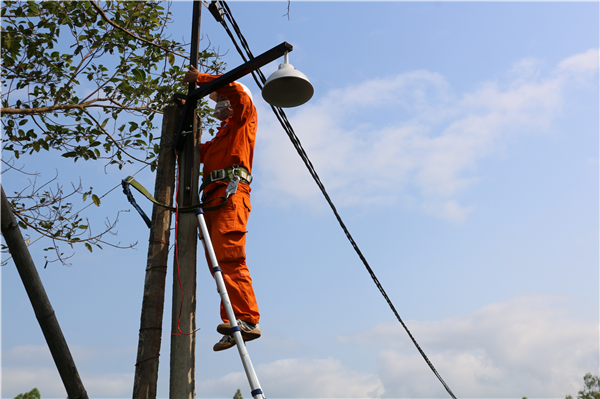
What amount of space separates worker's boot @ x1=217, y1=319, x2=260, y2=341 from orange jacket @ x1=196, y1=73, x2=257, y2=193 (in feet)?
4.22

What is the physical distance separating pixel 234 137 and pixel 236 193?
1.92ft

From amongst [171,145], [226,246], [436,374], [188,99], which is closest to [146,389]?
[226,246]

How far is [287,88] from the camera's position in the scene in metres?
4.20

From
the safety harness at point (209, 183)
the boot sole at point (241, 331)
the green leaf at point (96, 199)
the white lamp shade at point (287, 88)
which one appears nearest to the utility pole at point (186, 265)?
the safety harness at point (209, 183)

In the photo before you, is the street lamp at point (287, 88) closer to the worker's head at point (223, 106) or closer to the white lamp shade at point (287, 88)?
the white lamp shade at point (287, 88)

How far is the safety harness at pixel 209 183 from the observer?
4.25m

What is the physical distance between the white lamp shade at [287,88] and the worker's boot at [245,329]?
72.4 inches

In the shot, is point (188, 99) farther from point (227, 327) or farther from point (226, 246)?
point (227, 327)

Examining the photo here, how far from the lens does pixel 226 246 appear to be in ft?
13.6

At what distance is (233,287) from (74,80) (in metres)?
4.25

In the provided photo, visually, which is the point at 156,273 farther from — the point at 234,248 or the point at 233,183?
the point at 233,183

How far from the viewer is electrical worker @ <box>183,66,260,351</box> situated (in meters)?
3.97

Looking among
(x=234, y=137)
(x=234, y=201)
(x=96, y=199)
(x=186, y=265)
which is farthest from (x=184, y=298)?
(x=96, y=199)

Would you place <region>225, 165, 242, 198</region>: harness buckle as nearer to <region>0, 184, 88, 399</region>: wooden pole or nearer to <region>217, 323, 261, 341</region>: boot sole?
<region>217, 323, 261, 341</region>: boot sole
